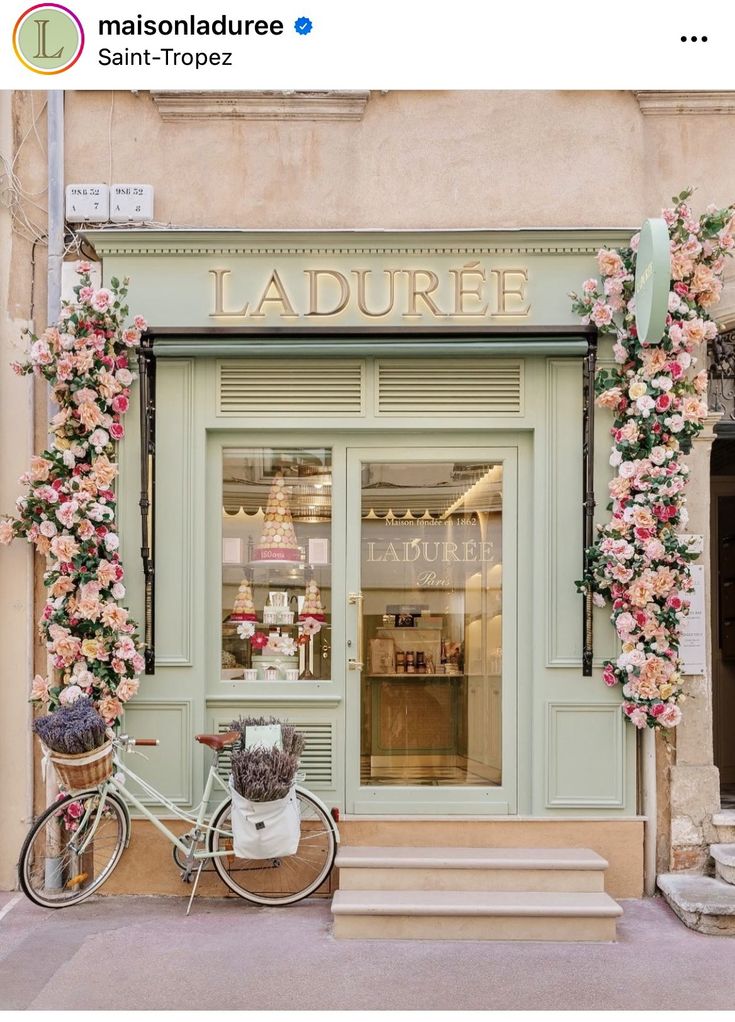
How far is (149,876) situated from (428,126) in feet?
17.1

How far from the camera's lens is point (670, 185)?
7.82 m

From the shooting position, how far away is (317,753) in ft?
25.3

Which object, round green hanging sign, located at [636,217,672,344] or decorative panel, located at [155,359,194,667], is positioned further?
decorative panel, located at [155,359,194,667]

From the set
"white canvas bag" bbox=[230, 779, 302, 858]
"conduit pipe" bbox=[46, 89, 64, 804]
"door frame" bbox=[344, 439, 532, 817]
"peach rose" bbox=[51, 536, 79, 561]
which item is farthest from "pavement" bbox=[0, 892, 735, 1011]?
"peach rose" bbox=[51, 536, 79, 561]

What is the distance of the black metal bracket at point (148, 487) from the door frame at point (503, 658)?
50.8 inches

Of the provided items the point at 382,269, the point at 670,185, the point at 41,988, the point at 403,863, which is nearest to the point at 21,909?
the point at 41,988

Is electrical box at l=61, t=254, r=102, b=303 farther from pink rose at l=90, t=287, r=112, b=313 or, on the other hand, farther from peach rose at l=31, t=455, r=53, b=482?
peach rose at l=31, t=455, r=53, b=482

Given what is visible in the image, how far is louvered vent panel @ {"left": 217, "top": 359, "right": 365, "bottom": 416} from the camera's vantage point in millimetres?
7770

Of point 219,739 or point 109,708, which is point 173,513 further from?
point 219,739

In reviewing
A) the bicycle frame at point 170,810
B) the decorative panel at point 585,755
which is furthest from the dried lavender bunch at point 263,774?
the decorative panel at point 585,755

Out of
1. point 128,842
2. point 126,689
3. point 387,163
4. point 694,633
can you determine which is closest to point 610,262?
point 387,163

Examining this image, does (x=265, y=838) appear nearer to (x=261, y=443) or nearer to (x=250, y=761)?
(x=250, y=761)
